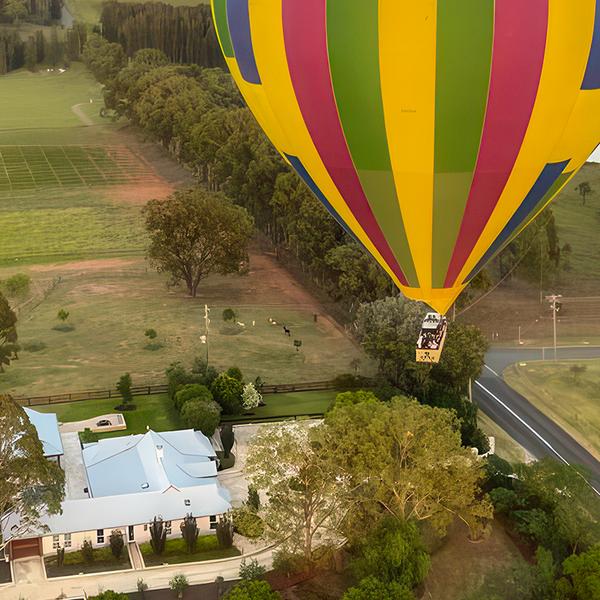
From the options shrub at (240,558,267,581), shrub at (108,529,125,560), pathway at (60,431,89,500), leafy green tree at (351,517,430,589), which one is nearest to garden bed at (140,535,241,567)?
shrub at (108,529,125,560)

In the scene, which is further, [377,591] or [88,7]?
[88,7]

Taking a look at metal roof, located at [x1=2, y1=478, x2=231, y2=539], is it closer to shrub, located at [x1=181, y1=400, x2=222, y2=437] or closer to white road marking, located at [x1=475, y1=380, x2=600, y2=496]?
shrub, located at [x1=181, y1=400, x2=222, y2=437]

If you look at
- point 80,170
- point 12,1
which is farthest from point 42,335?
point 12,1

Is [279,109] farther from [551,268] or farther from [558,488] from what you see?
[551,268]

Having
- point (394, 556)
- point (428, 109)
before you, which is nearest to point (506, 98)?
point (428, 109)

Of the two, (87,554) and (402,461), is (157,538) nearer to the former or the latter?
(87,554)

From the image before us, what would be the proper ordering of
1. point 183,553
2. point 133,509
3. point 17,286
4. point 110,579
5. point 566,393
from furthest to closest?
point 17,286, point 566,393, point 133,509, point 183,553, point 110,579

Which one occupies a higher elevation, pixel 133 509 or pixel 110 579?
pixel 133 509
